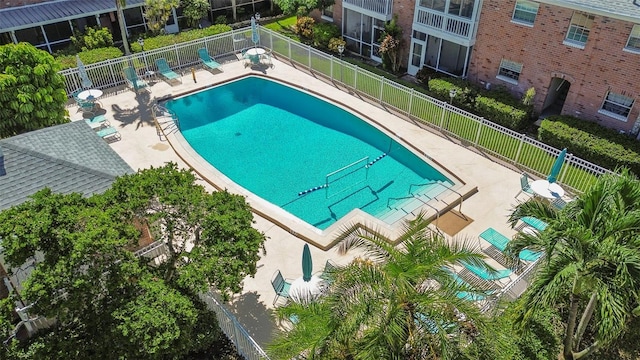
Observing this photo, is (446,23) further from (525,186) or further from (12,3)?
(12,3)

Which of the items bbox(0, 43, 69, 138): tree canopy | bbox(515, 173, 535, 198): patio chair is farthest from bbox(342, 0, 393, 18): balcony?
bbox(0, 43, 69, 138): tree canopy

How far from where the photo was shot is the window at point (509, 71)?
23.7 m

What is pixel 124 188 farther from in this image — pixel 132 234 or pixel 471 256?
pixel 471 256

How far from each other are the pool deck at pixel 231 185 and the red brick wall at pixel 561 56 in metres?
5.49

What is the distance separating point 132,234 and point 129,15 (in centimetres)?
2615

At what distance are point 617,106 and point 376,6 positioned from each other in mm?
14209

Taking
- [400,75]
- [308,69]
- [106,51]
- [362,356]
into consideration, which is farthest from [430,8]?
[362,356]

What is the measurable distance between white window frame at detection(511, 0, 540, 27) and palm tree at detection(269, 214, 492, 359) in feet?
56.3

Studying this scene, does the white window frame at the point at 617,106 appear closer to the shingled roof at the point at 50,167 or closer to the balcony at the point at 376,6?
the balcony at the point at 376,6

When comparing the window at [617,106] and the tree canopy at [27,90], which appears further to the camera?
the window at [617,106]

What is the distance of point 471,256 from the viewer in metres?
8.99

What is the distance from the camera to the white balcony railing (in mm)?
27391

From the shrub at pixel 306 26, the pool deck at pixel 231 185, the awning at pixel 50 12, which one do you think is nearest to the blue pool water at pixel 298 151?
the pool deck at pixel 231 185

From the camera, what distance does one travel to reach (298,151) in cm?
2272
